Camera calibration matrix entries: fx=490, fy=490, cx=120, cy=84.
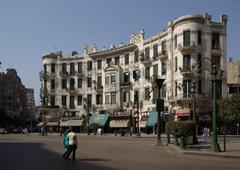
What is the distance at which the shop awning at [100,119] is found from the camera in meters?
84.1

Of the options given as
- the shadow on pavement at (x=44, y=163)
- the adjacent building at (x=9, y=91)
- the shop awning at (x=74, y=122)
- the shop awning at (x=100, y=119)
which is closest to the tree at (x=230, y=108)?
the shop awning at (x=100, y=119)

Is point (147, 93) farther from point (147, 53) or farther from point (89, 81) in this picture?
point (89, 81)

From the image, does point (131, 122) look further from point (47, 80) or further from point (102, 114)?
point (47, 80)

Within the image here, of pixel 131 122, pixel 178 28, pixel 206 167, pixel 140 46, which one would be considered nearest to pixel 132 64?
pixel 140 46

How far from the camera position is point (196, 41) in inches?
2616

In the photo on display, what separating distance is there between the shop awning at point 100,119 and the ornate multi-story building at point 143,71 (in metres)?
1.67

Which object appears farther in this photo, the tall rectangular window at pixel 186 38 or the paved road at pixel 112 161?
the tall rectangular window at pixel 186 38

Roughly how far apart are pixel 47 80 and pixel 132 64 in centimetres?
2114

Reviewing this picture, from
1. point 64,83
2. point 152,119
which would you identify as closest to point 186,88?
point 152,119

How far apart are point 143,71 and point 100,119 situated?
13.0 meters

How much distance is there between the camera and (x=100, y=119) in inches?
3369

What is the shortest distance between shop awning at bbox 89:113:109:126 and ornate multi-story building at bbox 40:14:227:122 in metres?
1.67

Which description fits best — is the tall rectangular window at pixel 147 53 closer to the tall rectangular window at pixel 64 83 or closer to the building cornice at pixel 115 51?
the building cornice at pixel 115 51

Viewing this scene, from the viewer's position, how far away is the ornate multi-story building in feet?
218
